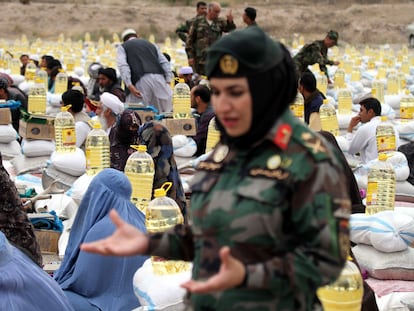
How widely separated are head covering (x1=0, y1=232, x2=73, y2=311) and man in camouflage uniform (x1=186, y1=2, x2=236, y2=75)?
752 centimetres

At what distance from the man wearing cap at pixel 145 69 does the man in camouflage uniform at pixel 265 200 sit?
699 centimetres

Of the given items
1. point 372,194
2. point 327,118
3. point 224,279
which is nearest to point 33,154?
point 327,118

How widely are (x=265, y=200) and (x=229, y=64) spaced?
0.94 ft

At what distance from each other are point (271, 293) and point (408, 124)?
6.27m

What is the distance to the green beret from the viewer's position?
71.4 inches

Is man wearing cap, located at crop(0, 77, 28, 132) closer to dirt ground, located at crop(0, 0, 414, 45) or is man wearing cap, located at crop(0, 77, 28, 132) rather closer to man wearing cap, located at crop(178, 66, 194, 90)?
man wearing cap, located at crop(178, 66, 194, 90)

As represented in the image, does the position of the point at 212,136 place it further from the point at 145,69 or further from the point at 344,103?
the point at 344,103

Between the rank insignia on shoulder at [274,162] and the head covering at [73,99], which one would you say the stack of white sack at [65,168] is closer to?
the head covering at [73,99]

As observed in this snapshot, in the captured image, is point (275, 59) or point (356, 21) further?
point (356, 21)

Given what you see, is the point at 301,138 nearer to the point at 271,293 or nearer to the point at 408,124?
the point at 271,293

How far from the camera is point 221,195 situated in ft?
6.08

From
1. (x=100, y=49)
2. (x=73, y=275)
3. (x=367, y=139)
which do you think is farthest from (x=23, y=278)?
(x=100, y=49)

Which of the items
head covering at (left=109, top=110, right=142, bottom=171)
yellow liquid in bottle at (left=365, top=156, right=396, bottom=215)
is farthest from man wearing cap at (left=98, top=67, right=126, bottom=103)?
yellow liquid in bottle at (left=365, top=156, right=396, bottom=215)

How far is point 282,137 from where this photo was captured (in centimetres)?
182
